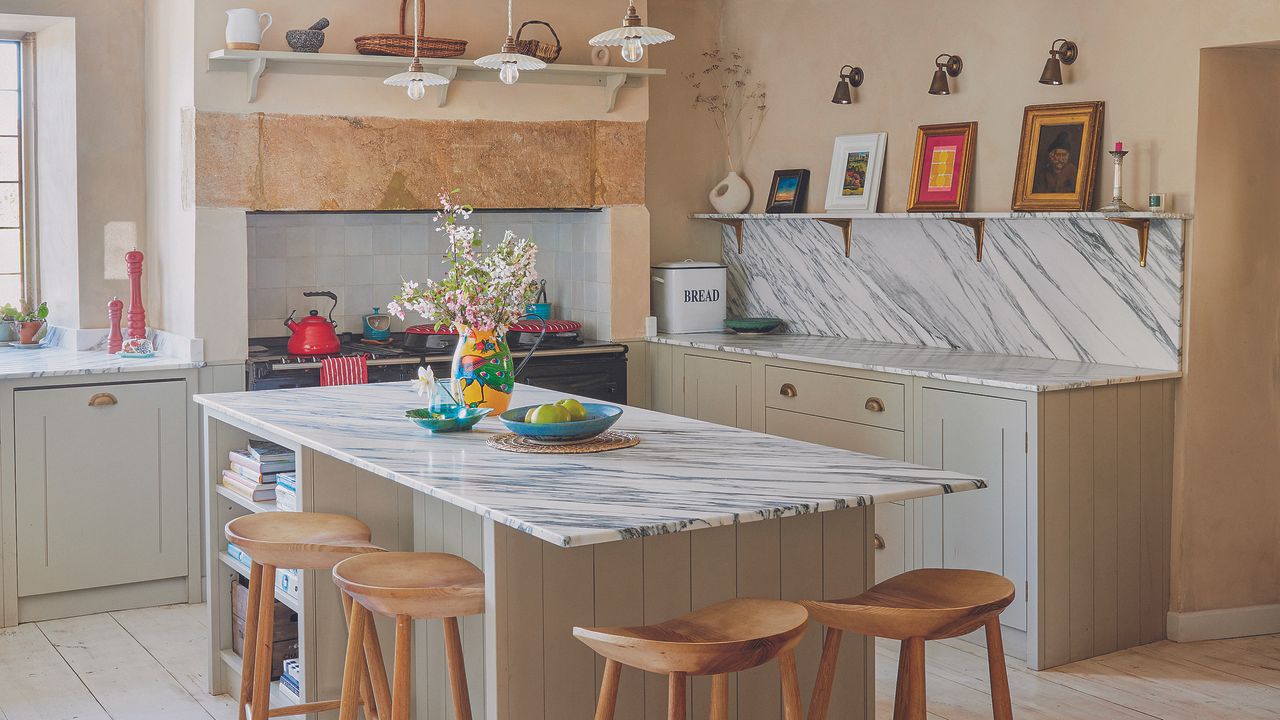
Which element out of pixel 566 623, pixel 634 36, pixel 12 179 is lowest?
pixel 566 623

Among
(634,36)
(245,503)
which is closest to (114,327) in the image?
(245,503)

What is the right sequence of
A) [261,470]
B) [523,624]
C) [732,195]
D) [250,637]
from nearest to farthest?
[523,624]
[250,637]
[261,470]
[732,195]

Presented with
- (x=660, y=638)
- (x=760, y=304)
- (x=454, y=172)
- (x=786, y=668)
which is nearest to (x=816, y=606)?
(x=786, y=668)

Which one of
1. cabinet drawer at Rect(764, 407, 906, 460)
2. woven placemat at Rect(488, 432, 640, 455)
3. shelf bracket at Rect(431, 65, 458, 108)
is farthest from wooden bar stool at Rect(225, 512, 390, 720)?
shelf bracket at Rect(431, 65, 458, 108)

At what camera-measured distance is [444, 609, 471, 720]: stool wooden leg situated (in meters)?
2.95

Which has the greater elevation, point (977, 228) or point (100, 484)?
point (977, 228)

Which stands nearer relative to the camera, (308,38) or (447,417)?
(447,417)

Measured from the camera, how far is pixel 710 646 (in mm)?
2344

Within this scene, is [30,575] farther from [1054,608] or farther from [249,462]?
[1054,608]

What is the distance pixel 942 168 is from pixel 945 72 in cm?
38

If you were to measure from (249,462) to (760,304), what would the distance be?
3.10 metres

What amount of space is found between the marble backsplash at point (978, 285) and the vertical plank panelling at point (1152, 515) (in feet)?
0.52

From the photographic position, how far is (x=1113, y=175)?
15.5 ft

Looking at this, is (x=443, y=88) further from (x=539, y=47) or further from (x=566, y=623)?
(x=566, y=623)
